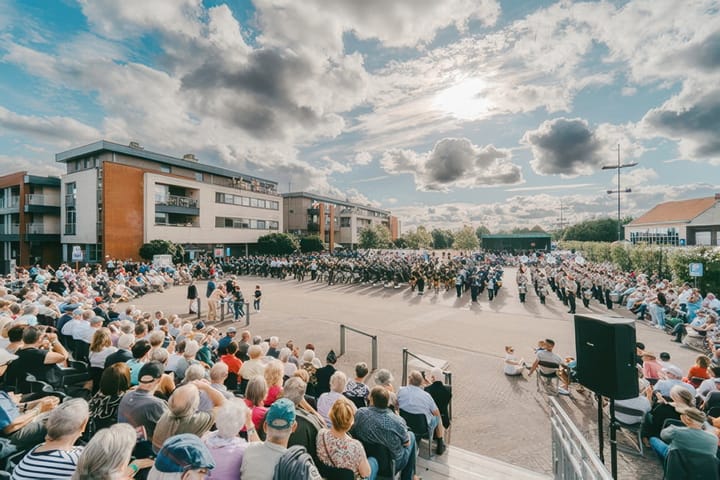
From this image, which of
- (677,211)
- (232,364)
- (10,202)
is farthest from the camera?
(677,211)

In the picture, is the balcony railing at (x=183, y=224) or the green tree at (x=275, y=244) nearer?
the balcony railing at (x=183, y=224)

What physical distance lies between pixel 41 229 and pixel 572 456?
44.0 metres

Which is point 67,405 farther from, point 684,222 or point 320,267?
point 684,222

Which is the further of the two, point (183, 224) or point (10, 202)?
point (183, 224)

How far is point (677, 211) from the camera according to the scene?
44500mm

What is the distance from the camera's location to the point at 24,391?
4246mm

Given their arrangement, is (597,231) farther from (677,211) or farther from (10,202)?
(10,202)

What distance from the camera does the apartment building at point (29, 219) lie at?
1183 inches

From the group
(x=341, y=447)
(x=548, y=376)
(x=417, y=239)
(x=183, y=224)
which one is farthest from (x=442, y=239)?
(x=341, y=447)

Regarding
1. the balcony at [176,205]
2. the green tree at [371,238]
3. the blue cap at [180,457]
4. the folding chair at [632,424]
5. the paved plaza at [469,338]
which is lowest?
the paved plaza at [469,338]

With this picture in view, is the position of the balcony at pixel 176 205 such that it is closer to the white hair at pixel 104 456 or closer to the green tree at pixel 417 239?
the white hair at pixel 104 456

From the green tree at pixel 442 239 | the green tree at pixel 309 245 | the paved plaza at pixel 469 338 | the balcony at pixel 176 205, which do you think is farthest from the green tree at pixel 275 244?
the green tree at pixel 442 239

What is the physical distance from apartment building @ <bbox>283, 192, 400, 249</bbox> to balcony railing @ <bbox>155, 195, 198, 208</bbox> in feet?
82.5

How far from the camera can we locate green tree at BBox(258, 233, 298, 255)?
132 feet
